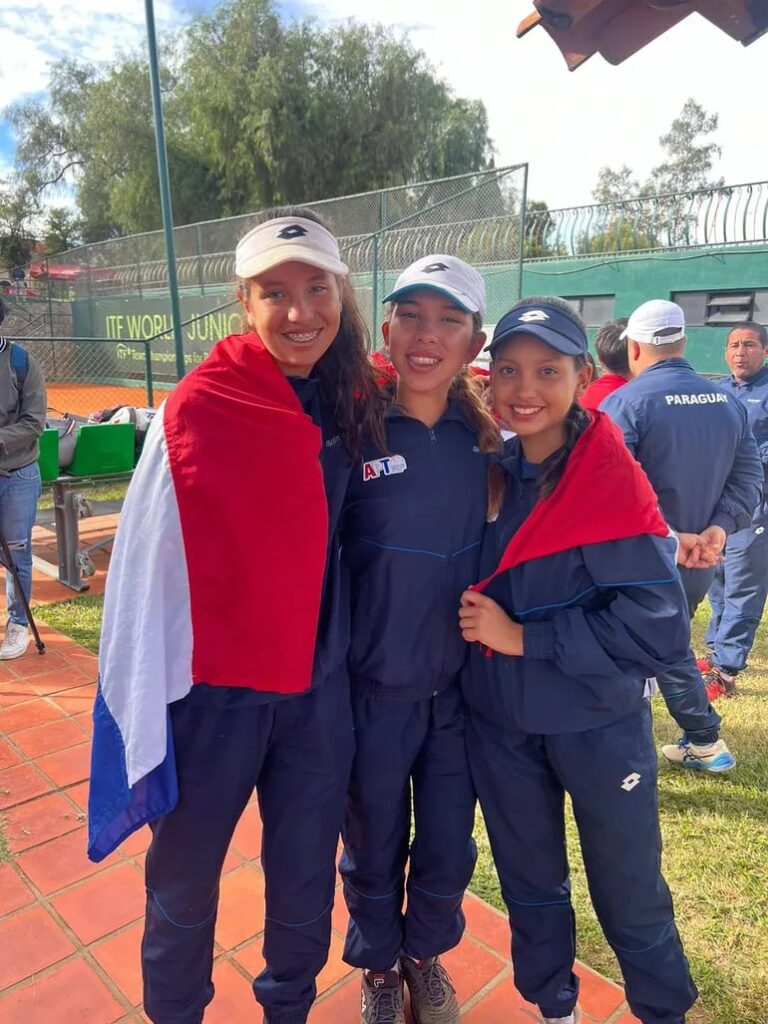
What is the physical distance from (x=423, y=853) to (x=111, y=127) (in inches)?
1470

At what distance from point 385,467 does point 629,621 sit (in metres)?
0.64

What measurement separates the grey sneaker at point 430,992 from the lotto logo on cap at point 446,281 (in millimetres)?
1698

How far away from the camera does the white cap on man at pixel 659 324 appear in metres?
3.20

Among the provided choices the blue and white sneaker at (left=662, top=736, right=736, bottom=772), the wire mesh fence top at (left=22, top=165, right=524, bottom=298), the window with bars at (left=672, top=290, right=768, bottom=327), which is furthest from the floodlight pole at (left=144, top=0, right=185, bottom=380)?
the window with bars at (left=672, top=290, right=768, bottom=327)

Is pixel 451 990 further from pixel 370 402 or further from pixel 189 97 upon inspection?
pixel 189 97

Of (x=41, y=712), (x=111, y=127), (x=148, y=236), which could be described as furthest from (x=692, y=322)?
(x=111, y=127)

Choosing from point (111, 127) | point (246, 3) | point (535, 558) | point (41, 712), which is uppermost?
point (246, 3)

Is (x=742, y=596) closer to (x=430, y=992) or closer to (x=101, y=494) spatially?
(x=430, y=992)

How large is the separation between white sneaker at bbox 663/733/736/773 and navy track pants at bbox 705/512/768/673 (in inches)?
37.9

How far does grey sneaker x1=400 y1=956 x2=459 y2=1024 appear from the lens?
76.6 inches

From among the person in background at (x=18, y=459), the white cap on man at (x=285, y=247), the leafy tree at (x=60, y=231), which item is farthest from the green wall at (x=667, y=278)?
the leafy tree at (x=60, y=231)

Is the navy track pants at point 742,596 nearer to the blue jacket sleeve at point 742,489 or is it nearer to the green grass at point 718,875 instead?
the green grass at point 718,875

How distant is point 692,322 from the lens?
14.3 metres

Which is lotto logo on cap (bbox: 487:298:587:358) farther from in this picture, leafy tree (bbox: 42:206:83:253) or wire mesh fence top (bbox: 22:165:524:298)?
leafy tree (bbox: 42:206:83:253)
